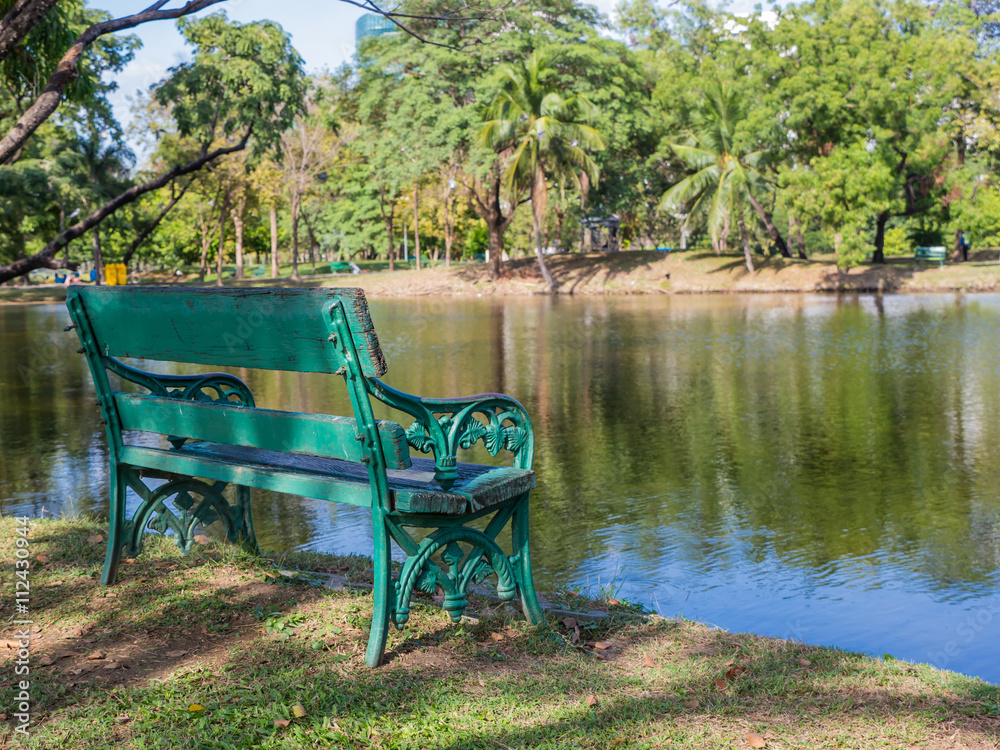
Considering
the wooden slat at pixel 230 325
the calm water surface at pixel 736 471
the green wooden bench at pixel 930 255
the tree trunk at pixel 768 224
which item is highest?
the tree trunk at pixel 768 224

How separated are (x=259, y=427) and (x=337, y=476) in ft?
1.13

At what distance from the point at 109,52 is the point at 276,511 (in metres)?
11.7

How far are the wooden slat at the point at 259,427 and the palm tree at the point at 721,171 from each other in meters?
33.5

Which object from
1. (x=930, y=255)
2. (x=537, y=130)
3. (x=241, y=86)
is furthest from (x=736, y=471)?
(x=930, y=255)

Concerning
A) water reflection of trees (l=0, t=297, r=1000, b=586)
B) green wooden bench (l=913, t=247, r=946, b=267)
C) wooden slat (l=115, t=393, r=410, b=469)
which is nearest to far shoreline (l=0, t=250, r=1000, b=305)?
green wooden bench (l=913, t=247, r=946, b=267)

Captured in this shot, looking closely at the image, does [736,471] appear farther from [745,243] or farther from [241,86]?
[745,243]

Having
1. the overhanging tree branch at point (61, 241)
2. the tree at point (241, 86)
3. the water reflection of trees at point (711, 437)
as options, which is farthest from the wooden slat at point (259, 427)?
the tree at point (241, 86)

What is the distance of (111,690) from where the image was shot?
2838mm

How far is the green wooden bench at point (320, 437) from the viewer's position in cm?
297

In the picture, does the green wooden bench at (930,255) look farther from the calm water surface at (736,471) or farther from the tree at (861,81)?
the calm water surface at (736,471)

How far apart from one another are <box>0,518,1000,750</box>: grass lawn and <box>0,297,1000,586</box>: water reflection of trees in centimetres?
179

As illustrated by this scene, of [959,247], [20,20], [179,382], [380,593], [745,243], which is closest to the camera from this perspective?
[380,593]

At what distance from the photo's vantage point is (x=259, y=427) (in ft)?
11.0

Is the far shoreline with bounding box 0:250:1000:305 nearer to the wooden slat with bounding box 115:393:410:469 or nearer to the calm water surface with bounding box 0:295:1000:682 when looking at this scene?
the calm water surface with bounding box 0:295:1000:682
